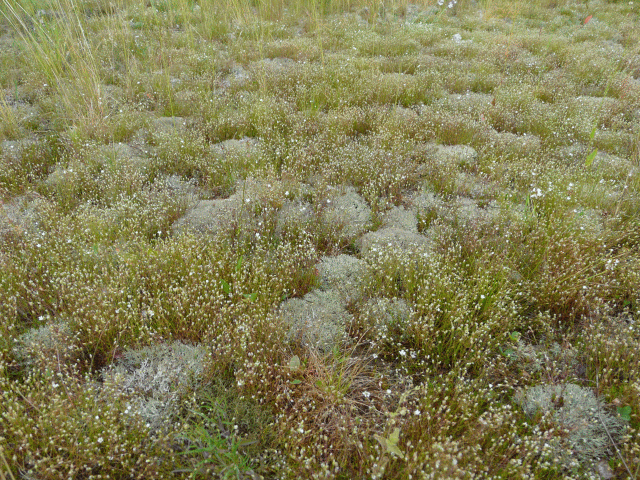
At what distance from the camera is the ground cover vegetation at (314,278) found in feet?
7.84

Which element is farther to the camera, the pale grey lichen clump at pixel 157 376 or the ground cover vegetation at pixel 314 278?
the pale grey lichen clump at pixel 157 376

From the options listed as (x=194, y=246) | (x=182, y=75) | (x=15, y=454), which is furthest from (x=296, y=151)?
(x=15, y=454)

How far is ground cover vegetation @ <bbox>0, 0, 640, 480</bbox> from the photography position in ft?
7.84

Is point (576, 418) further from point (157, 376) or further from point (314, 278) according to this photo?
point (157, 376)

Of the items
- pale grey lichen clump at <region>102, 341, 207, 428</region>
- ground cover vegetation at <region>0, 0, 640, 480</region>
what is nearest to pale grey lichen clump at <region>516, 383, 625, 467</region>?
ground cover vegetation at <region>0, 0, 640, 480</region>

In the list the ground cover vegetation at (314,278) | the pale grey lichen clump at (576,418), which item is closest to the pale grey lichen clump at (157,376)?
the ground cover vegetation at (314,278)

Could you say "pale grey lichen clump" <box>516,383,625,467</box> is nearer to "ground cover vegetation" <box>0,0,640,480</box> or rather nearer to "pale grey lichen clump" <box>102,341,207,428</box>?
"ground cover vegetation" <box>0,0,640,480</box>

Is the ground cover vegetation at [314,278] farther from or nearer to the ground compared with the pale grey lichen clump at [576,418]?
farther from the ground

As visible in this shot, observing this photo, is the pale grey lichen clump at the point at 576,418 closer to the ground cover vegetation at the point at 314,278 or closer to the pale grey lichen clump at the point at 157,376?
the ground cover vegetation at the point at 314,278

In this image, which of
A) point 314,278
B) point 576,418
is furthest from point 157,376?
point 576,418

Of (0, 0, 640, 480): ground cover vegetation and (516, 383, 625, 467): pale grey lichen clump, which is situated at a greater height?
(0, 0, 640, 480): ground cover vegetation

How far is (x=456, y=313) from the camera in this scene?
3.07 metres

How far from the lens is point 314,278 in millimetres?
3600

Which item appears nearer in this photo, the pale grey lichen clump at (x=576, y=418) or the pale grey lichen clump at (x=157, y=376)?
the pale grey lichen clump at (x=576, y=418)
